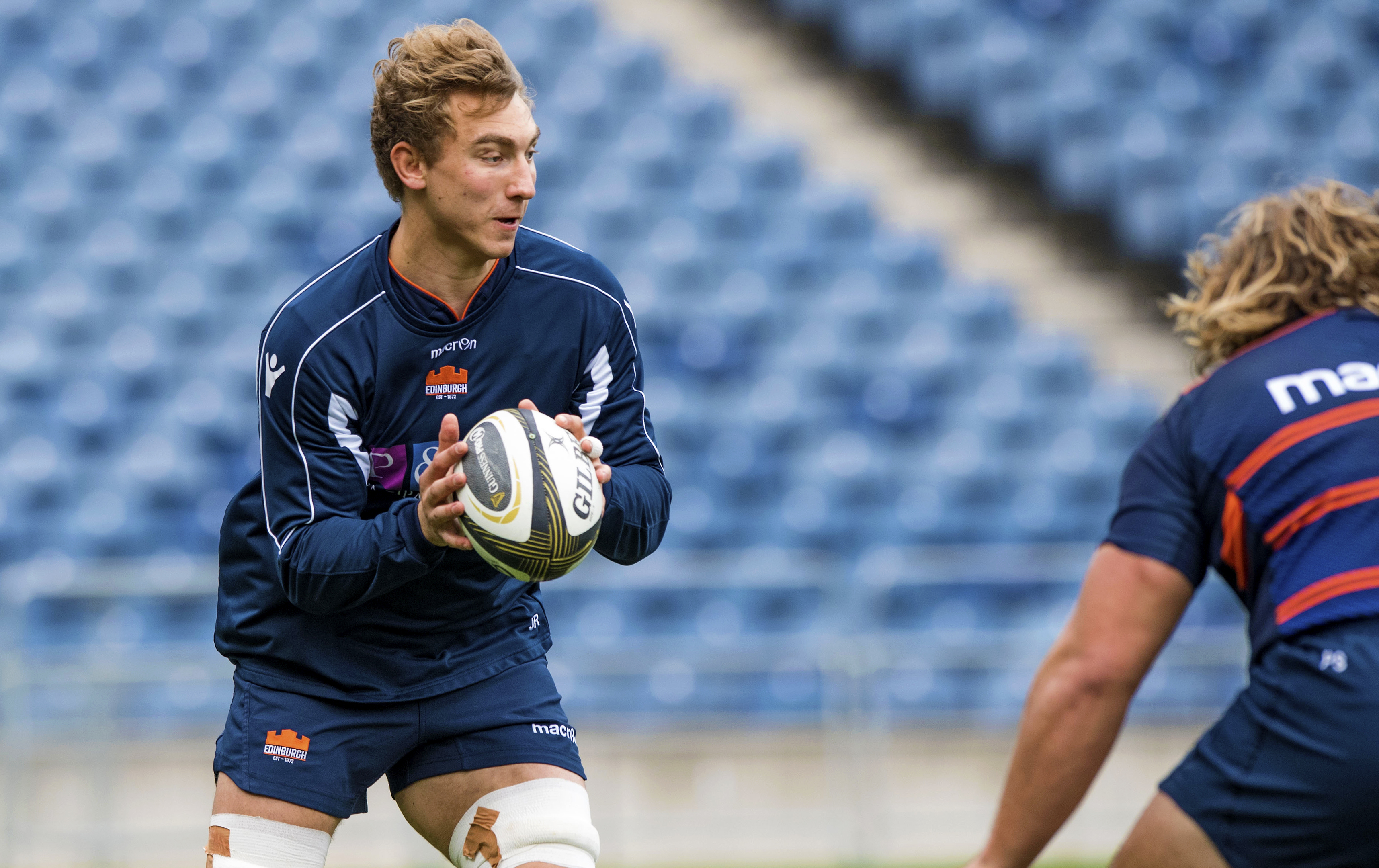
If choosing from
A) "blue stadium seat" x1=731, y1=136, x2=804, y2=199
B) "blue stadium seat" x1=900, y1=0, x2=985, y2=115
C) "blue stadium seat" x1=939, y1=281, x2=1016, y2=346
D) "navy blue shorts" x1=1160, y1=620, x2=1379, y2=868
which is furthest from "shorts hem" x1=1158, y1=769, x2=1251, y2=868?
"blue stadium seat" x1=900, y1=0, x2=985, y2=115

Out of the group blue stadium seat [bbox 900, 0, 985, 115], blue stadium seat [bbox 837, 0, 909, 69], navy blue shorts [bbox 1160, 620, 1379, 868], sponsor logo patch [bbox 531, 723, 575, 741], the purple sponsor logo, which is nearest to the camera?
navy blue shorts [bbox 1160, 620, 1379, 868]

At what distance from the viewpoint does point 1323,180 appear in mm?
3170

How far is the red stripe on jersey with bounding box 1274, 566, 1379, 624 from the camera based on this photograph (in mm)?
2682

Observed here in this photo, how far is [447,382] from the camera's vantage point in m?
3.44

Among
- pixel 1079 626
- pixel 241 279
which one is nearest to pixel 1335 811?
pixel 1079 626

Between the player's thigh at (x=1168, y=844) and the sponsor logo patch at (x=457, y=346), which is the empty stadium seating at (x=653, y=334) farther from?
the player's thigh at (x=1168, y=844)

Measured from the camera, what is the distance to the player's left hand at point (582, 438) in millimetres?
3227

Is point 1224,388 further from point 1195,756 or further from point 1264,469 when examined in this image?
point 1195,756

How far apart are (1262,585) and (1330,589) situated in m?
0.14

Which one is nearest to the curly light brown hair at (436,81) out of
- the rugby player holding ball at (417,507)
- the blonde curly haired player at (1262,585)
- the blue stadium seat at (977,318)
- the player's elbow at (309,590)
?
the rugby player holding ball at (417,507)

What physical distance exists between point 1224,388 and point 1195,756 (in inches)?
27.5

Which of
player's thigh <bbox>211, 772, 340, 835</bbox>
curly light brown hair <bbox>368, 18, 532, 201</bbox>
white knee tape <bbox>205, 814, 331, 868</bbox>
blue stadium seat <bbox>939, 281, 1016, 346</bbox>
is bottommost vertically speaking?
white knee tape <bbox>205, 814, 331, 868</bbox>

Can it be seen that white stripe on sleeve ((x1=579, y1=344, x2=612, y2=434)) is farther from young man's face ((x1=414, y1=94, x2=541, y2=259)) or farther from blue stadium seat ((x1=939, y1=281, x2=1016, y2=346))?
blue stadium seat ((x1=939, y1=281, x2=1016, y2=346))

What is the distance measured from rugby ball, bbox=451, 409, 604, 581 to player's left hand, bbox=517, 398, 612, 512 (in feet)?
0.05
